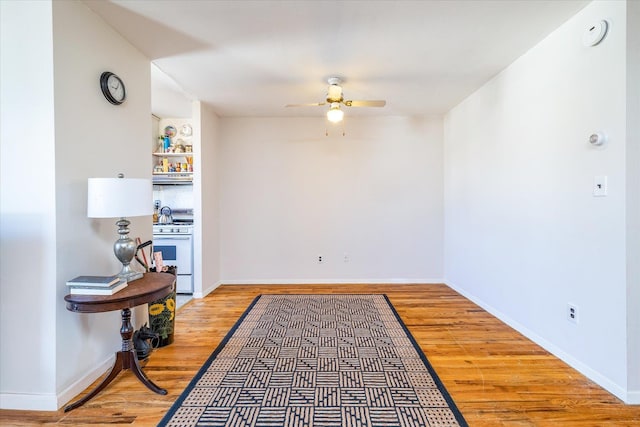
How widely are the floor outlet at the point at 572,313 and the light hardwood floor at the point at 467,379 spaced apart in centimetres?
35

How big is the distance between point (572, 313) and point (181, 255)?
4.15m

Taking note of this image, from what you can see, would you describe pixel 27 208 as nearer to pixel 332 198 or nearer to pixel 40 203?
pixel 40 203

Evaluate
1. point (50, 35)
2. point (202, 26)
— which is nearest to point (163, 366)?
point (50, 35)

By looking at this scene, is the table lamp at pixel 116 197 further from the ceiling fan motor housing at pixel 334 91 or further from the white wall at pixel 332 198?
the white wall at pixel 332 198

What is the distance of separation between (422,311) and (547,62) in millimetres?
2621

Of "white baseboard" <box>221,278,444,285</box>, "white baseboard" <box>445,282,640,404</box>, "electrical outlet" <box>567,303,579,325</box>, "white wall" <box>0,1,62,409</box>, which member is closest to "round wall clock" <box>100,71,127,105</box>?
"white wall" <box>0,1,62,409</box>

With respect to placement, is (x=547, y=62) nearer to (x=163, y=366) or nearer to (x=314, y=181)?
(x=314, y=181)

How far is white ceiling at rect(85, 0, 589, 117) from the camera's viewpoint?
2070 mm

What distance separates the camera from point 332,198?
15.3 feet

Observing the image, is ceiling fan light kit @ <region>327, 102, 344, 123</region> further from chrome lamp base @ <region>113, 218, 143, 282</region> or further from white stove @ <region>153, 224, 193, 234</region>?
white stove @ <region>153, 224, 193, 234</region>

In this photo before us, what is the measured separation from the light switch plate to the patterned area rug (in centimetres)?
164

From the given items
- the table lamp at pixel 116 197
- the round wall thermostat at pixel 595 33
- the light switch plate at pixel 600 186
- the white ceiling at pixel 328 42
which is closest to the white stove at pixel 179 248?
the white ceiling at pixel 328 42

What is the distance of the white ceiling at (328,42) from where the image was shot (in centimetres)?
207

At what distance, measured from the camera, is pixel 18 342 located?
1.81 m
